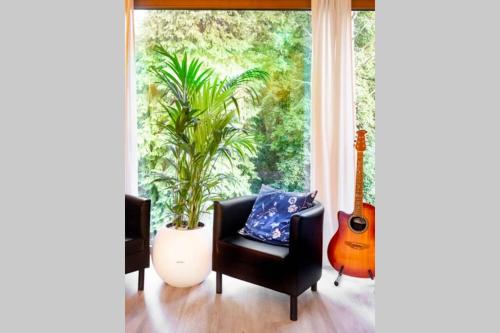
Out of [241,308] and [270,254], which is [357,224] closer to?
[270,254]

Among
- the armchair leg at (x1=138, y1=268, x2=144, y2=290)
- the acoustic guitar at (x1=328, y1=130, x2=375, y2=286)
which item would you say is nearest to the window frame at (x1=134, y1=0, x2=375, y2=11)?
the acoustic guitar at (x1=328, y1=130, x2=375, y2=286)

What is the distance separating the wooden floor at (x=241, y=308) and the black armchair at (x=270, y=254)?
0.39ft

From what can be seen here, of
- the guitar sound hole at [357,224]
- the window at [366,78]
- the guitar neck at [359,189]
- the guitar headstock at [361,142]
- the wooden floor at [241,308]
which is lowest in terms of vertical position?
the wooden floor at [241,308]

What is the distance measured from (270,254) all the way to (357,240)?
0.83 metres

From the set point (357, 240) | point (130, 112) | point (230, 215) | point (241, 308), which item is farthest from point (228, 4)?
point (241, 308)

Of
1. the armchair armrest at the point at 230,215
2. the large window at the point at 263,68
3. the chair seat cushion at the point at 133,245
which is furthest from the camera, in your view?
the large window at the point at 263,68

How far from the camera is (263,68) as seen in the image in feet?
9.95

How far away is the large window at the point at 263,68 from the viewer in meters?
2.98

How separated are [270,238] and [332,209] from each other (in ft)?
2.76

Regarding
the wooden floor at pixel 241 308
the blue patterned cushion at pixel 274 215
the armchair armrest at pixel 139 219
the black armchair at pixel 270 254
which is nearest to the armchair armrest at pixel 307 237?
the black armchair at pixel 270 254

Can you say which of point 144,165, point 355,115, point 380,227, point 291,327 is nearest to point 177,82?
point 144,165

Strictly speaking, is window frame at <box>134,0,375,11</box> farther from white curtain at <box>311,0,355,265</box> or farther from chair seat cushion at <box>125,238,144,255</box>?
chair seat cushion at <box>125,238,144,255</box>

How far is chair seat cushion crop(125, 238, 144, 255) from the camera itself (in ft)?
7.42

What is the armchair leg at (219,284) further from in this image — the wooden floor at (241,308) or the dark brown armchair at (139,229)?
the dark brown armchair at (139,229)
